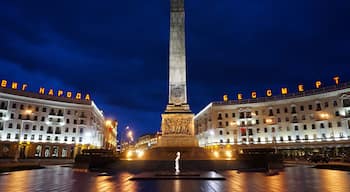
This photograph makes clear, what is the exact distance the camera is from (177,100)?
26297 mm

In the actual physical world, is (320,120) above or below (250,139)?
above

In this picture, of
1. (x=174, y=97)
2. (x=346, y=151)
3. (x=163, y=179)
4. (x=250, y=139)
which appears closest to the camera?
(x=163, y=179)

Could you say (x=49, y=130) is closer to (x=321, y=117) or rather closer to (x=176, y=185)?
(x=176, y=185)

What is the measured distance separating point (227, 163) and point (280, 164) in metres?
5.19

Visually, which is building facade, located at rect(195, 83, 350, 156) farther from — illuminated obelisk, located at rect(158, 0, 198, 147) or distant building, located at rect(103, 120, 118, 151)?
distant building, located at rect(103, 120, 118, 151)

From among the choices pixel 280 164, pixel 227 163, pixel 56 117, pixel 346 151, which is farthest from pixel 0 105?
pixel 346 151

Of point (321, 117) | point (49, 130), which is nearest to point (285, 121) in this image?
Result: point (321, 117)

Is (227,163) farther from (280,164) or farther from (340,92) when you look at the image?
(340,92)

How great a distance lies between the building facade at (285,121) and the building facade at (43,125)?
97.0 ft

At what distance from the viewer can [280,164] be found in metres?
21.8

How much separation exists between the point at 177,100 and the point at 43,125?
38485mm

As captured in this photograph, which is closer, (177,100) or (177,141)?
(177,141)

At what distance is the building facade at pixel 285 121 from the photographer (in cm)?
4575

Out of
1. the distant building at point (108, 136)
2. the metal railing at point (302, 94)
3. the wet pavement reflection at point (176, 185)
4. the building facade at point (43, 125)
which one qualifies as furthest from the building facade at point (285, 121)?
the wet pavement reflection at point (176, 185)
